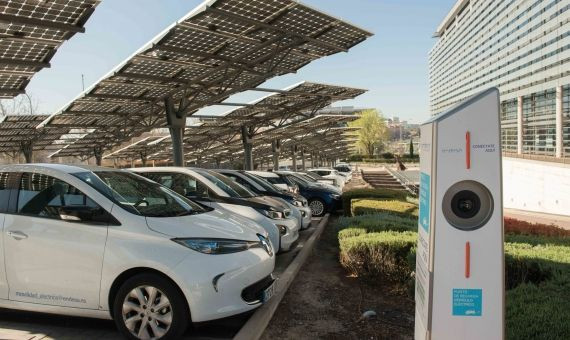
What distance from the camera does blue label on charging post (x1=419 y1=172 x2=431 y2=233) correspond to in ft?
9.71

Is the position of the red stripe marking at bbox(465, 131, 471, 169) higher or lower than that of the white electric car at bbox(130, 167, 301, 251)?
higher

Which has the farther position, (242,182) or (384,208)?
(384,208)

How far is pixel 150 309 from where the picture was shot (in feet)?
13.2

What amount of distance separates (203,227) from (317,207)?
1077cm

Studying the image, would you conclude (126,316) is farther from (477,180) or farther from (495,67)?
(495,67)

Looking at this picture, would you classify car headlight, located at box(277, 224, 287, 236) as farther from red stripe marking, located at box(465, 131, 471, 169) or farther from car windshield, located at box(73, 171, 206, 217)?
red stripe marking, located at box(465, 131, 471, 169)

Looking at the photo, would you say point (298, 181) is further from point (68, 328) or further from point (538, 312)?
point (538, 312)

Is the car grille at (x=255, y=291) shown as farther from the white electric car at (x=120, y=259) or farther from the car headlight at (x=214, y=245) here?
the car headlight at (x=214, y=245)

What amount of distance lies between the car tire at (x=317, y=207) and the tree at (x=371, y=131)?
311ft

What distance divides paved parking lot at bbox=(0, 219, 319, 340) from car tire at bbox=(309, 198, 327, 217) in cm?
1013

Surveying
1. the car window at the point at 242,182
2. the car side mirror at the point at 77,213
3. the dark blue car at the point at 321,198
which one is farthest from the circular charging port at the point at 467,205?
the dark blue car at the point at 321,198

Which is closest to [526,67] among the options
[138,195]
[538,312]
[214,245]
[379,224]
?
[379,224]

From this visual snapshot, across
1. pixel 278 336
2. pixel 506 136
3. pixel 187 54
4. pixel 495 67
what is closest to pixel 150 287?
pixel 278 336

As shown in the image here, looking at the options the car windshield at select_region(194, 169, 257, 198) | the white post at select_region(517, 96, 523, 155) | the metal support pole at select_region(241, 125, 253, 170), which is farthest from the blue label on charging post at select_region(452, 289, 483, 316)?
the white post at select_region(517, 96, 523, 155)
